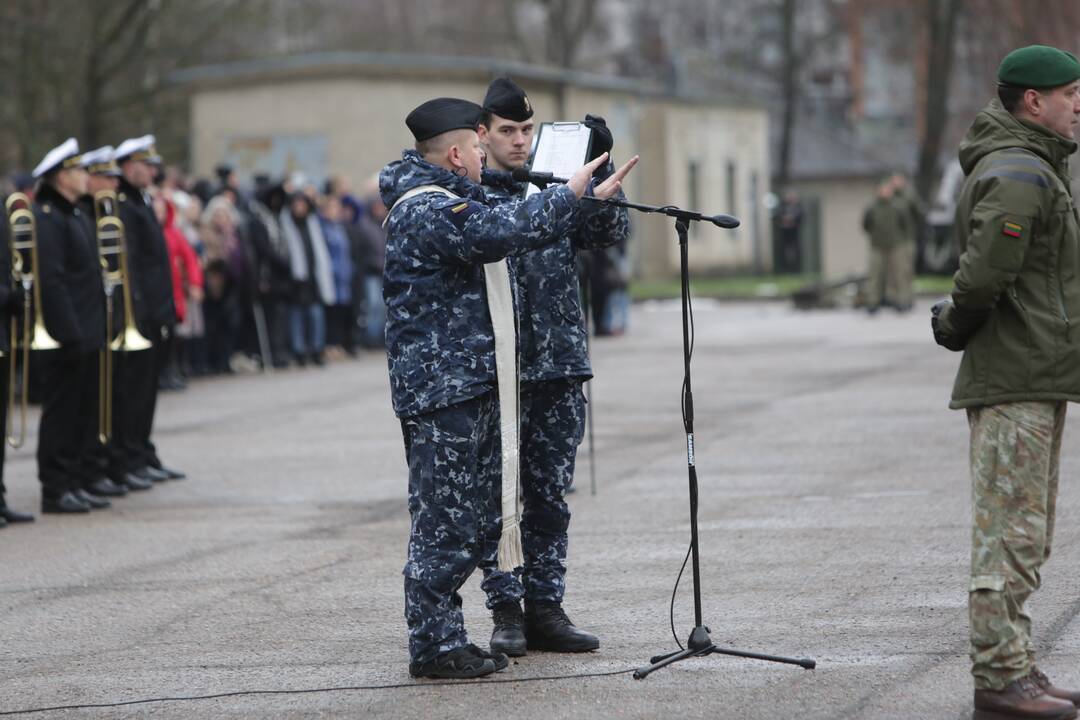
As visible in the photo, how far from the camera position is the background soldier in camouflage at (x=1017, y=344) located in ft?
18.0

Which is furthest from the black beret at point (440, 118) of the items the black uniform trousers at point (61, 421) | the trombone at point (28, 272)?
the black uniform trousers at point (61, 421)

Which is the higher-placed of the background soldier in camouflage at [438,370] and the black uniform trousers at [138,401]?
the background soldier in camouflage at [438,370]

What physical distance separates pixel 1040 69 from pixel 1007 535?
1425 mm

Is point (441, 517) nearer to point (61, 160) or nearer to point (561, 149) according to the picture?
point (561, 149)

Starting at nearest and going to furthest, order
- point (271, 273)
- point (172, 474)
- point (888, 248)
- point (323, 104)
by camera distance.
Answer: point (172, 474) < point (271, 273) < point (888, 248) < point (323, 104)

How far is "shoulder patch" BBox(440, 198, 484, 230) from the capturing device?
6.15 m

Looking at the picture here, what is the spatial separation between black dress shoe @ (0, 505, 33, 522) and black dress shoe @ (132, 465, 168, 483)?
1433 millimetres

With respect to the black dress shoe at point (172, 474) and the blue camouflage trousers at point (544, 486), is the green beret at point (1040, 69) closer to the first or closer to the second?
the blue camouflage trousers at point (544, 486)

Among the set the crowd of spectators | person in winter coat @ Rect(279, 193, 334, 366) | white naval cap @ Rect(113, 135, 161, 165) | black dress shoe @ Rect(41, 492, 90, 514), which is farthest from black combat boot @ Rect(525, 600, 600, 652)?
person in winter coat @ Rect(279, 193, 334, 366)

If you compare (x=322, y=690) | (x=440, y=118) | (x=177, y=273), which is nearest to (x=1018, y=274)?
(x=440, y=118)

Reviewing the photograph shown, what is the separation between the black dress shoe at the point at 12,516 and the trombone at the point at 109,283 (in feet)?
3.35

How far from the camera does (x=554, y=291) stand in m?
6.93

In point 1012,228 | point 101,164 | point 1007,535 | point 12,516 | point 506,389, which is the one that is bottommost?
point 12,516

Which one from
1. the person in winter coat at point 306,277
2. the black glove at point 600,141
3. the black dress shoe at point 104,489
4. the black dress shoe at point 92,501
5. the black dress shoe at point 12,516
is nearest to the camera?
the black glove at point 600,141
